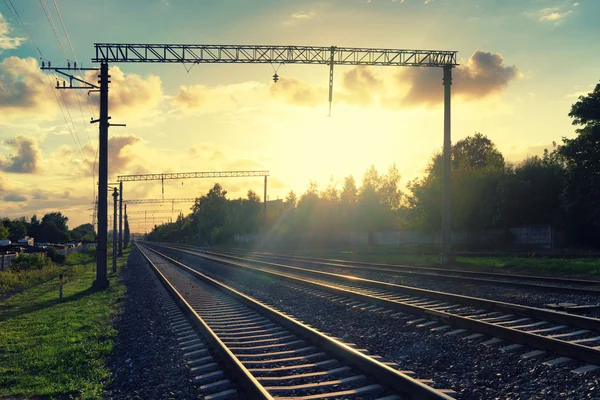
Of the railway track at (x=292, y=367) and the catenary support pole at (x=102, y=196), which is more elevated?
the catenary support pole at (x=102, y=196)

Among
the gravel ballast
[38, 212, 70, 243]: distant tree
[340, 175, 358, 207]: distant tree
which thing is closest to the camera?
the gravel ballast

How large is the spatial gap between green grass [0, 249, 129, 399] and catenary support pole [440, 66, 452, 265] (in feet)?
51.8

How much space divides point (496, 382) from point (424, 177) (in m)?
54.1

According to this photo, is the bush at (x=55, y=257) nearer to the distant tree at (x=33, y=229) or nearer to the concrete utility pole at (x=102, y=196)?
the concrete utility pole at (x=102, y=196)

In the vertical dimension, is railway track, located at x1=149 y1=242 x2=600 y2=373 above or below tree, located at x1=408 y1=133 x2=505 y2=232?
below

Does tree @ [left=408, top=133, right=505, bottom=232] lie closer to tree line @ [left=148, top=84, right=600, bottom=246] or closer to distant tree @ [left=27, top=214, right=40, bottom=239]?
tree line @ [left=148, top=84, right=600, bottom=246]

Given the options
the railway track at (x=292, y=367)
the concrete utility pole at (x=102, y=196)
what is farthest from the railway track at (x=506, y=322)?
the concrete utility pole at (x=102, y=196)

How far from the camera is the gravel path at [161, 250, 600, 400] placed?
5.96 m

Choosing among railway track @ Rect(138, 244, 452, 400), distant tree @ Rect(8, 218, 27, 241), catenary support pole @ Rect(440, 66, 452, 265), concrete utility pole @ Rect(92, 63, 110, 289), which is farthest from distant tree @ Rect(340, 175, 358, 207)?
distant tree @ Rect(8, 218, 27, 241)

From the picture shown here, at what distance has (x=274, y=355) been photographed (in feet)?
27.1

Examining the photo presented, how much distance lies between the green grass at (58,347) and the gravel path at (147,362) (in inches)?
9.7

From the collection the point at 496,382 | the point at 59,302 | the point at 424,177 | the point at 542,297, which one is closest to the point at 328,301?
the point at 542,297

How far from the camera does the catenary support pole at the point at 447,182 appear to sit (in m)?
25.1

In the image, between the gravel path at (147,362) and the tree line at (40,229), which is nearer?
the gravel path at (147,362)
